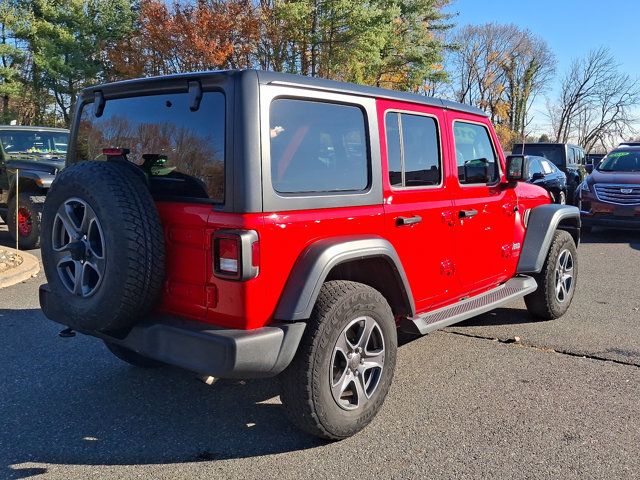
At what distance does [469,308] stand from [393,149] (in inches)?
53.8

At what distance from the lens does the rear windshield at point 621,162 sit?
1171 centimetres

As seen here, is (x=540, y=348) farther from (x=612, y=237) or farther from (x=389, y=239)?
(x=612, y=237)

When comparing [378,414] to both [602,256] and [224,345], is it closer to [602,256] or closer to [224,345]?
→ [224,345]

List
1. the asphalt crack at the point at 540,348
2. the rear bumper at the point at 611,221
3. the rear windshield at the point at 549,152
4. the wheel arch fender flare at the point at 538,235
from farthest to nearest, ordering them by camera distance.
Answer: the rear windshield at the point at 549,152 → the rear bumper at the point at 611,221 → the wheel arch fender flare at the point at 538,235 → the asphalt crack at the point at 540,348

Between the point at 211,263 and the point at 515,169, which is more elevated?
the point at 515,169

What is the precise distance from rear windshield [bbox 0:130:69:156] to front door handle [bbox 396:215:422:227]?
828cm

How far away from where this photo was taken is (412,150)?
3824 millimetres

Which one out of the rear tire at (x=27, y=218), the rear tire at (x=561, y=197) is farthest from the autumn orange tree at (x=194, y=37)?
the rear tire at (x=27, y=218)

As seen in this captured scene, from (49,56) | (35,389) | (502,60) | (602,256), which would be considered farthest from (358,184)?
(502,60)

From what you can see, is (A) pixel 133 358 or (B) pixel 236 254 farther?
(A) pixel 133 358

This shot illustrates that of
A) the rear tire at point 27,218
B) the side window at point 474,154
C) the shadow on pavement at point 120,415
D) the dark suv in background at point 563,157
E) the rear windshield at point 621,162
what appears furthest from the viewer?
the dark suv in background at point 563,157

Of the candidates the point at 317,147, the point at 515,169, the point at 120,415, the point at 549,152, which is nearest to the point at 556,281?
the point at 515,169

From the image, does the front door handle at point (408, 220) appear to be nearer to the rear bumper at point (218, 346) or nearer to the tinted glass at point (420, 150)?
the tinted glass at point (420, 150)

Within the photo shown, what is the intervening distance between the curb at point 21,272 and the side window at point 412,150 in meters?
5.23
